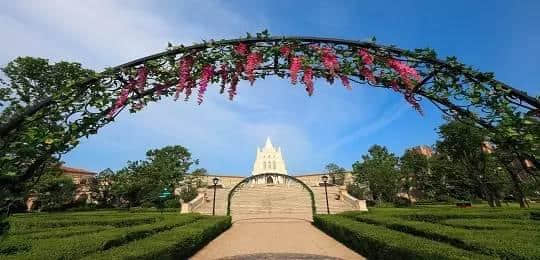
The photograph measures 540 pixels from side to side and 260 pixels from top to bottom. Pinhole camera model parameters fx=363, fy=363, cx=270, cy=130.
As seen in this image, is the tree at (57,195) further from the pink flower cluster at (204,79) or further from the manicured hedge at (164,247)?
the pink flower cluster at (204,79)

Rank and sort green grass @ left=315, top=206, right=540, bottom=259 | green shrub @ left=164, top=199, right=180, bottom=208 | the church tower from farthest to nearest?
the church tower
green shrub @ left=164, top=199, right=180, bottom=208
green grass @ left=315, top=206, right=540, bottom=259

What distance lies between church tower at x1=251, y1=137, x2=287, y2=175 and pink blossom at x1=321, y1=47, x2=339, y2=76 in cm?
7787

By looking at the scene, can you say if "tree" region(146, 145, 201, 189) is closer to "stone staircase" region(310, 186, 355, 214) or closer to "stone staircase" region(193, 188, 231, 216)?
"stone staircase" region(193, 188, 231, 216)

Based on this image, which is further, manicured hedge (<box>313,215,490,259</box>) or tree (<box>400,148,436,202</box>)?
tree (<box>400,148,436,202</box>)

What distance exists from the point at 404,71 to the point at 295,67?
1.26 m

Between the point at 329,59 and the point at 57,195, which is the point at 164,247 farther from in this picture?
the point at 57,195

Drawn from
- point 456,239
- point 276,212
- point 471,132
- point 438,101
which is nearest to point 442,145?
point 471,132

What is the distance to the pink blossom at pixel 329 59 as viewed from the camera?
13.9 ft

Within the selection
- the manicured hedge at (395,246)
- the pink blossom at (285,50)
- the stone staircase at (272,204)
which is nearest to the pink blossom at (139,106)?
the pink blossom at (285,50)

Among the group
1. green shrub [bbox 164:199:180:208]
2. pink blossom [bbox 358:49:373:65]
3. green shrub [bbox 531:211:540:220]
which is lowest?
green shrub [bbox 531:211:540:220]

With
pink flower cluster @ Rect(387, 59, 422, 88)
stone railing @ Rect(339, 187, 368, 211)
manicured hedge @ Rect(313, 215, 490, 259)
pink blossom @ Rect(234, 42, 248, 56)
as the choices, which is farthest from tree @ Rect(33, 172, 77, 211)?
pink flower cluster @ Rect(387, 59, 422, 88)

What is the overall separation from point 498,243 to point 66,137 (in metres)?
8.14

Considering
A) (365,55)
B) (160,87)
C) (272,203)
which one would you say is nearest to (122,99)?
(160,87)

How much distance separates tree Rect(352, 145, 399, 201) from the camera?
44969mm
